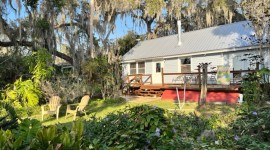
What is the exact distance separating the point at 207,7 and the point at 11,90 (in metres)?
19.8

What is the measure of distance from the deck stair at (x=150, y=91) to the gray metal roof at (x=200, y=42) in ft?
8.17

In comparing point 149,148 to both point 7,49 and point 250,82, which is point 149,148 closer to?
point 250,82

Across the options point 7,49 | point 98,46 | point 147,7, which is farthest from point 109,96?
point 147,7

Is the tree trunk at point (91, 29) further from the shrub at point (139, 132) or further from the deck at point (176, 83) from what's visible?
the shrub at point (139, 132)

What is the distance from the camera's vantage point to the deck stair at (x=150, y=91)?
19717 millimetres

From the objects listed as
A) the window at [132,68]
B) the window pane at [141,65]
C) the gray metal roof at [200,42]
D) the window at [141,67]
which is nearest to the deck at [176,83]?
the window at [141,67]

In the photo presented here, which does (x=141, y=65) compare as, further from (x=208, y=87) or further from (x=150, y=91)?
(x=208, y=87)

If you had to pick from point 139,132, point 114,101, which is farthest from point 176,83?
point 139,132

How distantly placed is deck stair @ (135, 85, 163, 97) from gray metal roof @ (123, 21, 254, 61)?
8.17 ft

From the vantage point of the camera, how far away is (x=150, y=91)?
2053 centimetres

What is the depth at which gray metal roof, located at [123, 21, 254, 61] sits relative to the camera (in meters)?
17.5

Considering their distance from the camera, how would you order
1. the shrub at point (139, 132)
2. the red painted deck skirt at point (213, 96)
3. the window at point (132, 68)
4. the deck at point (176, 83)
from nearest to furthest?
1. the shrub at point (139, 132)
2. the red painted deck skirt at point (213, 96)
3. the deck at point (176, 83)
4. the window at point (132, 68)

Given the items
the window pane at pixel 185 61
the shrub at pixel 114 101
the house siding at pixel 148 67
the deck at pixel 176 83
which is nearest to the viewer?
the deck at pixel 176 83

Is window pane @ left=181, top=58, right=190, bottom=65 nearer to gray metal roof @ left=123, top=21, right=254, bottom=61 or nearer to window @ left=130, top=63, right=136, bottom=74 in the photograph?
gray metal roof @ left=123, top=21, right=254, bottom=61
